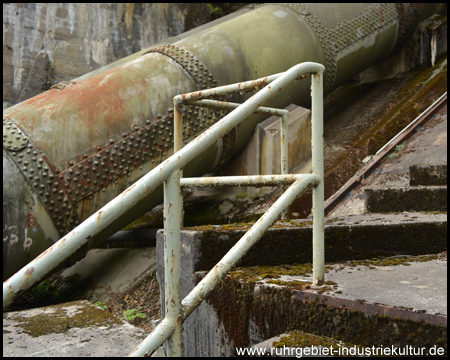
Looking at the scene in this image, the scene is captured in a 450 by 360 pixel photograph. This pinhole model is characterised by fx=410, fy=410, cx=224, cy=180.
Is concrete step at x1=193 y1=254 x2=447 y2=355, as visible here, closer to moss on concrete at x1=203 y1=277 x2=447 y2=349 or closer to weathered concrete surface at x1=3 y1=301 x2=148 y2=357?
moss on concrete at x1=203 y1=277 x2=447 y2=349

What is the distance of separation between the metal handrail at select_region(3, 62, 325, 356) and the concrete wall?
268 inches

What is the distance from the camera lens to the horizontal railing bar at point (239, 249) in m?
1.31

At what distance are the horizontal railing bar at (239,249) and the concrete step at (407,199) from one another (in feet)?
5.68

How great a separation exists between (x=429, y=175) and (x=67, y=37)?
691 centimetres

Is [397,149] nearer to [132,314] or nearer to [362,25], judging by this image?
[362,25]

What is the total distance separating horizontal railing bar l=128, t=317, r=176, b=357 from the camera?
1.14m

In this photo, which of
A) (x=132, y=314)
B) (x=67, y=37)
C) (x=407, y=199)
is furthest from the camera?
(x=67, y=37)

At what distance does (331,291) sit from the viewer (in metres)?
1.62

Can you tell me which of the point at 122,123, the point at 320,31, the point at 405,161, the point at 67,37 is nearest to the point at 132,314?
the point at 122,123

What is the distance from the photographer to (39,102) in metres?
4.14

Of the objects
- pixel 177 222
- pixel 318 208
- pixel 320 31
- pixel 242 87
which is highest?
pixel 320 31

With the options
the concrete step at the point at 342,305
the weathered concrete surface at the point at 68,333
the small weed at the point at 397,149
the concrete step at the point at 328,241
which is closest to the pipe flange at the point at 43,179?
the weathered concrete surface at the point at 68,333

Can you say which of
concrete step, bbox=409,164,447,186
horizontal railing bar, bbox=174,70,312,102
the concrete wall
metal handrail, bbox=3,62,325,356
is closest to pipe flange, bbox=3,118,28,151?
horizontal railing bar, bbox=174,70,312,102

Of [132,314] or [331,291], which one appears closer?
[331,291]
